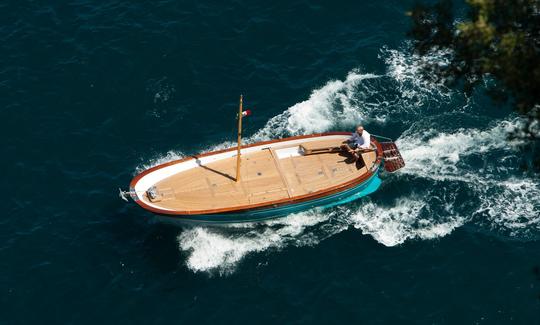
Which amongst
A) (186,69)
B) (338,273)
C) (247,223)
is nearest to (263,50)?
(186,69)

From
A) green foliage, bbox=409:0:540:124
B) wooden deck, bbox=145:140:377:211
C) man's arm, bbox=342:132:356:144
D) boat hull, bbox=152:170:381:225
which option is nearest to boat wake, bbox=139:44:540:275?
boat hull, bbox=152:170:381:225

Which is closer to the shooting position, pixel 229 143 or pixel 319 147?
pixel 319 147

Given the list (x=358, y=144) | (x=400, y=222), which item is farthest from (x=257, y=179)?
(x=400, y=222)

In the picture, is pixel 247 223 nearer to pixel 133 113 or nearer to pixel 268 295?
pixel 268 295

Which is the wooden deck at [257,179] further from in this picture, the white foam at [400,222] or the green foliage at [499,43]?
the green foliage at [499,43]

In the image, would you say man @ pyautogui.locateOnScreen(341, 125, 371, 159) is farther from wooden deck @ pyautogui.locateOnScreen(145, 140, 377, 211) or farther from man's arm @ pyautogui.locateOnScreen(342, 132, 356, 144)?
wooden deck @ pyautogui.locateOnScreen(145, 140, 377, 211)

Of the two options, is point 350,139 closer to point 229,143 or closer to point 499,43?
point 229,143
